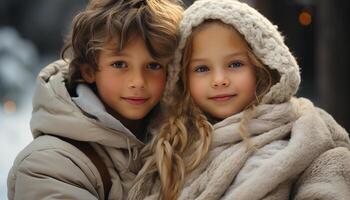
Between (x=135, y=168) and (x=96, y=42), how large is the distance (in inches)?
20.2

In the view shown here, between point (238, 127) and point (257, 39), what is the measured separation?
37cm

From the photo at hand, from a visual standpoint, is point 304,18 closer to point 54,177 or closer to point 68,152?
point 68,152

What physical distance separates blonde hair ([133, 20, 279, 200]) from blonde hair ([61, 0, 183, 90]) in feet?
0.37

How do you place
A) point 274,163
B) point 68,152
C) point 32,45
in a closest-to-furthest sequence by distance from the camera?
point 274,163
point 68,152
point 32,45

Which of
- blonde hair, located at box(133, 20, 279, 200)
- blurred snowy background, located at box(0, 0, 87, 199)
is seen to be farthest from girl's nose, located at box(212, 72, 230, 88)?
blurred snowy background, located at box(0, 0, 87, 199)

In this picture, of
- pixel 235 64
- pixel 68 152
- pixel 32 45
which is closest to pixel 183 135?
pixel 235 64

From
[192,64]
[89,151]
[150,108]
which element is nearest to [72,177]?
[89,151]

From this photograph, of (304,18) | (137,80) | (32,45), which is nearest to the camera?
(137,80)

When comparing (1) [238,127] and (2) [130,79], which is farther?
(2) [130,79]

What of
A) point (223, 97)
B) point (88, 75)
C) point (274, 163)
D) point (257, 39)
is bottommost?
point (274, 163)

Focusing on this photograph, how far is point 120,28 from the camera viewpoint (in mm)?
2816

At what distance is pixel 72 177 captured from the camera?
266 cm

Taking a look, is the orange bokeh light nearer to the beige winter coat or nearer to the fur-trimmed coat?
the fur-trimmed coat

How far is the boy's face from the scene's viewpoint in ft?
9.33
